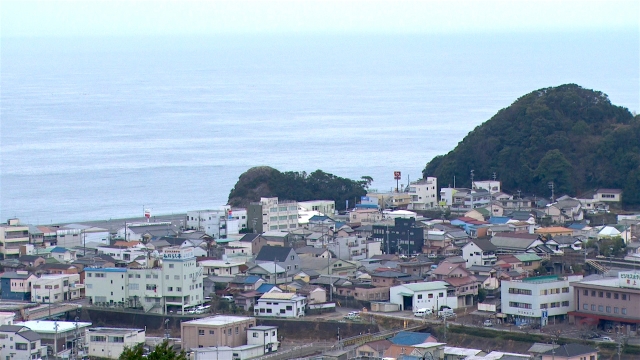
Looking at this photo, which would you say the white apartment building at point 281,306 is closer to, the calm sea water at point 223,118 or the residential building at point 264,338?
the residential building at point 264,338

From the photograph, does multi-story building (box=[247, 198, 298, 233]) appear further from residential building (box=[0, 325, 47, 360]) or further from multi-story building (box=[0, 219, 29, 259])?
residential building (box=[0, 325, 47, 360])

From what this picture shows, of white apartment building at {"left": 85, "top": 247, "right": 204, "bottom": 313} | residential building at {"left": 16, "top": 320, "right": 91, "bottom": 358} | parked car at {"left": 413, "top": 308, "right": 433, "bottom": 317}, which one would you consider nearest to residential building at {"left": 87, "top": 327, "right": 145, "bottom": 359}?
residential building at {"left": 16, "top": 320, "right": 91, "bottom": 358}

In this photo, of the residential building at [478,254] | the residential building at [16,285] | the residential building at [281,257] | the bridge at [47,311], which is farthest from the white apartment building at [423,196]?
the bridge at [47,311]

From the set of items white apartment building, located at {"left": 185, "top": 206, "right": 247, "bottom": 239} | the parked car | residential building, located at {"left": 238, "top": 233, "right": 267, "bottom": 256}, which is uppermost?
white apartment building, located at {"left": 185, "top": 206, "right": 247, "bottom": 239}

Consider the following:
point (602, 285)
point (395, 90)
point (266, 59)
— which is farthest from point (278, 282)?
point (266, 59)

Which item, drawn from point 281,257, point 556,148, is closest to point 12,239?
point 281,257

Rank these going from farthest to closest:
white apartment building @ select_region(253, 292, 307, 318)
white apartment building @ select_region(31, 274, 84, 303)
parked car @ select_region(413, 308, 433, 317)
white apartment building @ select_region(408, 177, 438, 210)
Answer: white apartment building @ select_region(408, 177, 438, 210) → white apartment building @ select_region(31, 274, 84, 303) → white apartment building @ select_region(253, 292, 307, 318) → parked car @ select_region(413, 308, 433, 317)

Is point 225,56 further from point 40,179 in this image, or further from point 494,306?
point 494,306
